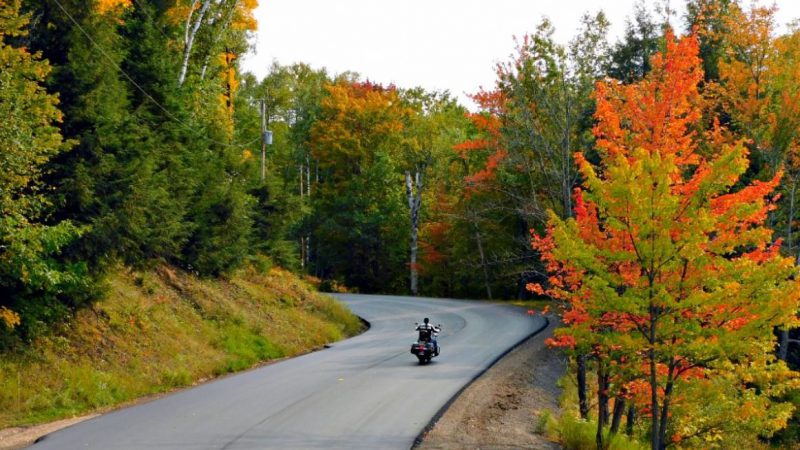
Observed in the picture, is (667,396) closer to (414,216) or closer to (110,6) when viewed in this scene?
(110,6)

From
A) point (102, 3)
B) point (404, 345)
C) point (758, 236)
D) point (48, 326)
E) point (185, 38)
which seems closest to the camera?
point (758, 236)

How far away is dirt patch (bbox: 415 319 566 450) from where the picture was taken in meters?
11.5

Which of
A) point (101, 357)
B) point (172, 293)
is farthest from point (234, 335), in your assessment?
point (101, 357)

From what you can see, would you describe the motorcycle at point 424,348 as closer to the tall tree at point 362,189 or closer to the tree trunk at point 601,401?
the tree trunk at point 601,401

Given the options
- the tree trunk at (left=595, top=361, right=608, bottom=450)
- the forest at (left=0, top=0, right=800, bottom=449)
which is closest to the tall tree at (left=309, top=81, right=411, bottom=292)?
the forest at (left=0, top=0, right=800, bottom=449)

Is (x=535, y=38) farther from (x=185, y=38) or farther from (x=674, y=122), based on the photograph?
(x=185, y=38)

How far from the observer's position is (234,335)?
2012 cm

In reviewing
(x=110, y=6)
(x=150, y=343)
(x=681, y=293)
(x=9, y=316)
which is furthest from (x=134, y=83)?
(x=681, y=293)

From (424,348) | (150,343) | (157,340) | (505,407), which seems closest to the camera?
(505,407)

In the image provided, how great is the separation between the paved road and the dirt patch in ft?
1.48

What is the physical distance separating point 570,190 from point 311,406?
10.2 meters

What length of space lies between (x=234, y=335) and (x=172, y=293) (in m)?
2.47

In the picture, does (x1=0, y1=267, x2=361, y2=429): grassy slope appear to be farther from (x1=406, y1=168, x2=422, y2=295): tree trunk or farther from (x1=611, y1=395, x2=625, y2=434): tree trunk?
(x1=406, y1=168, x2=422, y2=295): tree trunk

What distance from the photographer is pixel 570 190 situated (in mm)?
19109
